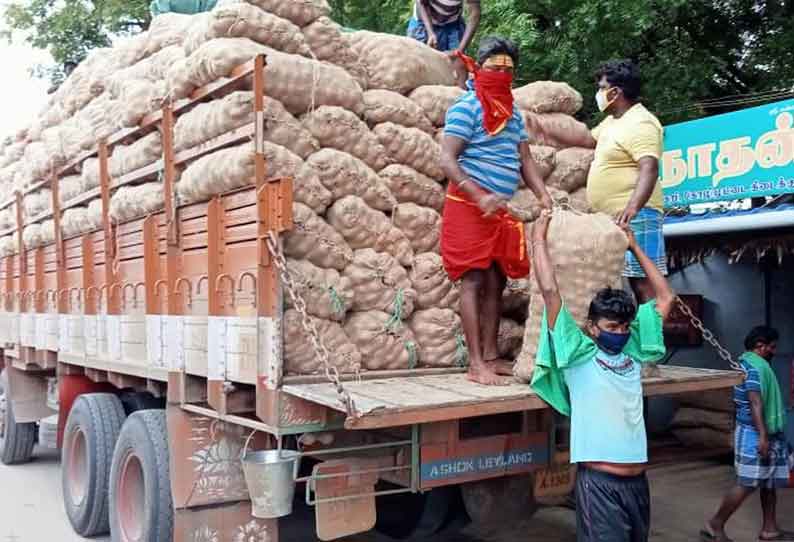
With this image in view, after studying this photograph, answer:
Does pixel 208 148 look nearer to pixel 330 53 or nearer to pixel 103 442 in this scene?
pixel 330 53

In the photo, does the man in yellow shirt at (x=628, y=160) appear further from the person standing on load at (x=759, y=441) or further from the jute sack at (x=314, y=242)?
the person standing on load at (x=759, y=441)

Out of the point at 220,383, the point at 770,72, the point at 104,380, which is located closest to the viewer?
the point at 220,383

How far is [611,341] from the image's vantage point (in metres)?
2.88

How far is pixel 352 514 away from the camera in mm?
2975

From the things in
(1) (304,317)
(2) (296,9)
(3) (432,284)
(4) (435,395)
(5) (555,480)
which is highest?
(2) (296,9)

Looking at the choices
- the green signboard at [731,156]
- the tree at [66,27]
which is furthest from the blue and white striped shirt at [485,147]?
the tree at [66,27]

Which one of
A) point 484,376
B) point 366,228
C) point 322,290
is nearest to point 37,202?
point 366,228

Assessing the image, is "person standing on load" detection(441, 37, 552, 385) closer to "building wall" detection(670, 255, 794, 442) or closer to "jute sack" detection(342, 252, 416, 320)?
"jute sack" detection(342, 252, 416, 320)

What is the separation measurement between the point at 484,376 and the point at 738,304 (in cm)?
496

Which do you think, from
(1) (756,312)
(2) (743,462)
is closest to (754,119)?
(1) (756,312)

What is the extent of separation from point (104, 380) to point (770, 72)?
342 inches

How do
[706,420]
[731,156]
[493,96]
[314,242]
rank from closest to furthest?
[314,242] < [493,96] < [731,156] < [706,420]

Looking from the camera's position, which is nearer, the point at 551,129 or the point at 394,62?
the point at 394,62

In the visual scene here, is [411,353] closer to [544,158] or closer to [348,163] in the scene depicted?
[348,163]
